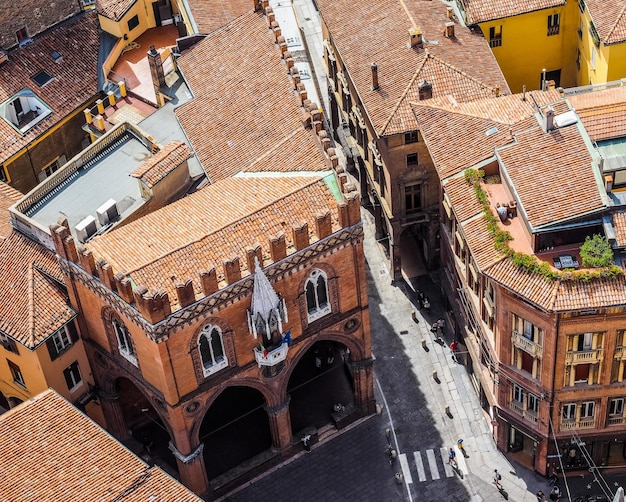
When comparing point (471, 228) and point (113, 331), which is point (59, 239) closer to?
point (113, 331)

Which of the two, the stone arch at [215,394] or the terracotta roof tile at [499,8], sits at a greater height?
the terracotta roof tile at [499,8]

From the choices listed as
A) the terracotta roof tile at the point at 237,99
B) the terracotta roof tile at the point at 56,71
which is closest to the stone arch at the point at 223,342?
the terracotta roof tile at the point at 237,99

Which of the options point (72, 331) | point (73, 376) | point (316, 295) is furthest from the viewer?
point (73, 376)

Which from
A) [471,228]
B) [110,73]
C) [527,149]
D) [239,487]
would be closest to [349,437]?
[239,487]

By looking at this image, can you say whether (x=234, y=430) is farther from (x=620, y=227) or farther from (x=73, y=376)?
(x=620, y=227)

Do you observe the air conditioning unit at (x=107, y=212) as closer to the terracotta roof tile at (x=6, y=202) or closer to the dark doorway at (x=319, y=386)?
Result: the terracotta roof tile at (x=6, y=202)

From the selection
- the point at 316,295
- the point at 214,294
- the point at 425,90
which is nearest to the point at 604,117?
the point at 425,90

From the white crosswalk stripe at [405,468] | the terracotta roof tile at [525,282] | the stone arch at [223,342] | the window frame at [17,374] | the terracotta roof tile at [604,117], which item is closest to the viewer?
the terracotta roof tile at [525,282]
